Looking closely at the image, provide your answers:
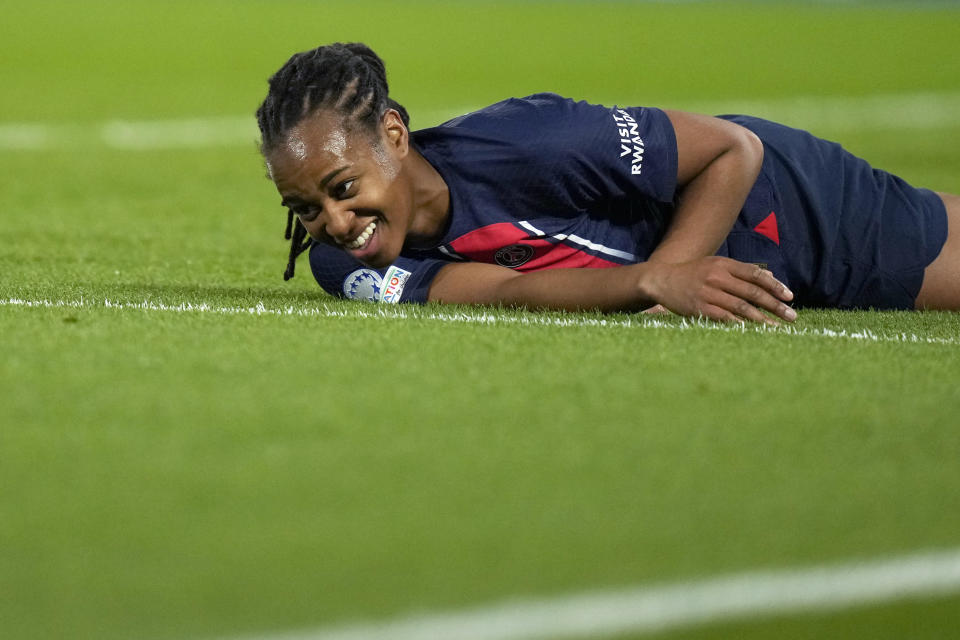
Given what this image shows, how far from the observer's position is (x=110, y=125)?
33.7 feet

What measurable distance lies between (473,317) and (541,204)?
0.31 metres

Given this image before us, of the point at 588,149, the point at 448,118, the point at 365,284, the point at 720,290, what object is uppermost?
the point at 588,149

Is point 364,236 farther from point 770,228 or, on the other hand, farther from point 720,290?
point 770,228

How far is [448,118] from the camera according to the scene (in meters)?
11.2

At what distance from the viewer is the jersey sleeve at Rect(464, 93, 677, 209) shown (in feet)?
11.4

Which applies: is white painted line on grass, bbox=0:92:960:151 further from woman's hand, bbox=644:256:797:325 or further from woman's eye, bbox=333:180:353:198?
woman's hand, bbox=644:256:797:325

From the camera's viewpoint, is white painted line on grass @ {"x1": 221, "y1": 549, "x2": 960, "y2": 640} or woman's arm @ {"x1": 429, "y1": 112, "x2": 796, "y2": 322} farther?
woman's arm @ {"x1": 429, "y1": 112, "x2": 796, "y2": 322}

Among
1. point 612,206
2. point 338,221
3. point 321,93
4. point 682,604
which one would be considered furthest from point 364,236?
point 682,604

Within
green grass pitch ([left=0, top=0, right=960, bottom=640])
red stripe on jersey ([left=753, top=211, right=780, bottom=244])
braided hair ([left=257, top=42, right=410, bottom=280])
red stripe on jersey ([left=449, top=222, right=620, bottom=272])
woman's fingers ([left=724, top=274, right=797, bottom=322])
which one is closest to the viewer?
green grass pitch ([left=0, top=0, right=960, bottom=640])

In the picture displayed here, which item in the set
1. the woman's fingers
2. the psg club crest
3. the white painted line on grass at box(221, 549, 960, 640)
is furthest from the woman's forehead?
the white painted line on grass at box(221, 549, 960, 640)

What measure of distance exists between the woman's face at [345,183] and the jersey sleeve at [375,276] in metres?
0.26

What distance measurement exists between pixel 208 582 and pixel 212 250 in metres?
3.33

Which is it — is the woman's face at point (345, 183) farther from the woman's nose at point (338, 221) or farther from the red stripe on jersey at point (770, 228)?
the red stripe on jersey at point (770, 228)

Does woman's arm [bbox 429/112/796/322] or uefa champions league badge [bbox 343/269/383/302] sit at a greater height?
woman's arm [bbox 429/112/796/322]
